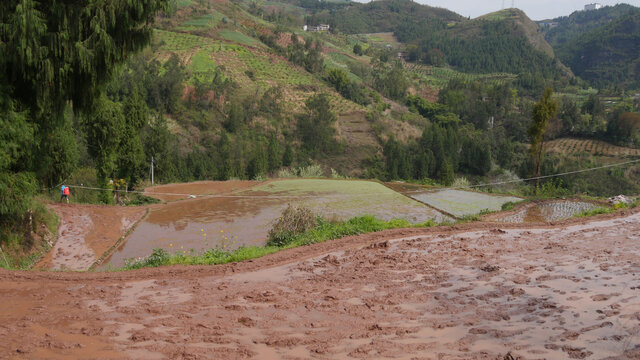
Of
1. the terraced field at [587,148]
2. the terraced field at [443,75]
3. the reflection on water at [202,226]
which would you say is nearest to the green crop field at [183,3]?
the terraced field at [443,75]

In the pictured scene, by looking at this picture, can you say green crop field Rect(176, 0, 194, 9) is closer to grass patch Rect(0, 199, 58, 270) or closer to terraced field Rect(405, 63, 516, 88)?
terraced field Rect(405, 63, 516, 88)

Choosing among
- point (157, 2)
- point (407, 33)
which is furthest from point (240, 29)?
point (407, 33)

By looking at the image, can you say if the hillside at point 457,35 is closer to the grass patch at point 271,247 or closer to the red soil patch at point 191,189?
the red soil patch at point 191,189

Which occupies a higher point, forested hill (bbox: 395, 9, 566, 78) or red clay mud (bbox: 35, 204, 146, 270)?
forested hill (bbox: 395, 9, 566, 78)

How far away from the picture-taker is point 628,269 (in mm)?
6812

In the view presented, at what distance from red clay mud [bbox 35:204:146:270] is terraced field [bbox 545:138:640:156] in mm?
50153

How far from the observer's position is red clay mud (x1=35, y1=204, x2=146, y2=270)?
1065 centimetres

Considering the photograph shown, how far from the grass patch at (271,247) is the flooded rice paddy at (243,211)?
67 cm

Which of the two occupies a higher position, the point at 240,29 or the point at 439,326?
the point at 240,29

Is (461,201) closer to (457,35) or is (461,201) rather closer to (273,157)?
(273,157)

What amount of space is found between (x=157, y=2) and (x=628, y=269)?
1031 cm

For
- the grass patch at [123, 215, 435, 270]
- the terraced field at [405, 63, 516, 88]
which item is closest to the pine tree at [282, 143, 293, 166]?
the grass patch at [123, 215, 435, 270]

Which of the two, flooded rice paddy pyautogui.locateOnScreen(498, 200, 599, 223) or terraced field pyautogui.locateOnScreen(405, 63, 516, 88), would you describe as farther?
terraced field pyautogui.locateOnScreen(405, 63, 516, 88)

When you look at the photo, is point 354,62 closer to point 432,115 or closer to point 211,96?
point 432,115
